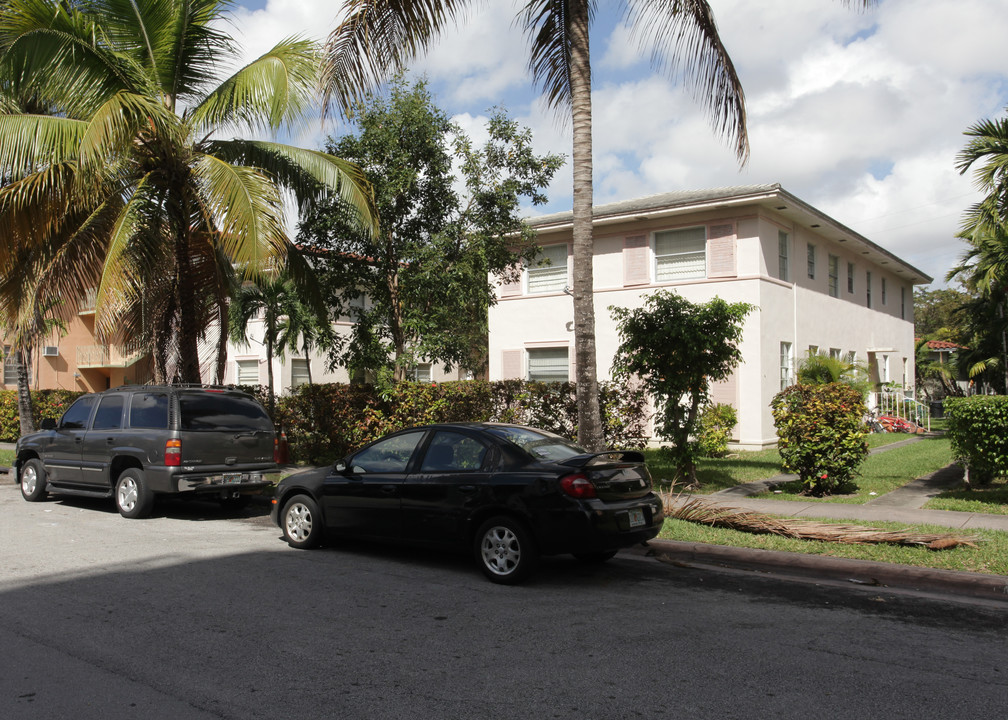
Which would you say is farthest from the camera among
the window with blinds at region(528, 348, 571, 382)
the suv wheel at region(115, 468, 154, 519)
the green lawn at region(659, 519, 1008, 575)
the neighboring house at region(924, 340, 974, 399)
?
the neighboring house at region(924, 340, 974, 399)

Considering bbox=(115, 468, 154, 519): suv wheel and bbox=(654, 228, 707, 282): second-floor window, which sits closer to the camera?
bbox=(115, 468, 154, 519): suv wheel

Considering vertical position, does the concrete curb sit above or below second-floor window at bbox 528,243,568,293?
below

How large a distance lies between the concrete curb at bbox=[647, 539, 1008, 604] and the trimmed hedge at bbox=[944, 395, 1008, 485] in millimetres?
4160

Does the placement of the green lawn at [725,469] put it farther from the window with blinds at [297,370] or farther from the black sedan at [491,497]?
the window with blinds at [297,370]

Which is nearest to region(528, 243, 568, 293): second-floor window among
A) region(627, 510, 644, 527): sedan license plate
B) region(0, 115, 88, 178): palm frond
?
region(0, 115, 88, 178): palm frond

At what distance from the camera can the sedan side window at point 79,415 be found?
12.0m

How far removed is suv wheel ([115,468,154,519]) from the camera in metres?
10.7

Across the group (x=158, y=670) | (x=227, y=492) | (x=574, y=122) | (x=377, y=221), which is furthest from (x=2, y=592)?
(x=574, y=122)

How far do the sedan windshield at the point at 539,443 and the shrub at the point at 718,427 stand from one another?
977 centimetres

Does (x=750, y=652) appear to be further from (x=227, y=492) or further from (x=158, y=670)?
(x=227, y=492)

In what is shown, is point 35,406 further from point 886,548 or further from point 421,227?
point 886,548

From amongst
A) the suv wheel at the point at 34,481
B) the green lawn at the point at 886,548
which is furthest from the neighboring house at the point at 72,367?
the green lawn at the point at 886,548

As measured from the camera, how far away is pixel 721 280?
1978 centimetres

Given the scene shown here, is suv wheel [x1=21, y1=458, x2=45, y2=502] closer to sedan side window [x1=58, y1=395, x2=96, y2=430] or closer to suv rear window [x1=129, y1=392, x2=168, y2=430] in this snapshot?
sedan side window [x1=58, y1=395, x2=96, y2=430]
